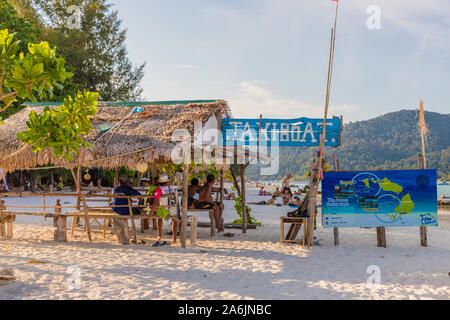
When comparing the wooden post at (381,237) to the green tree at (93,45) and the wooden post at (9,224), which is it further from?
the green tree at (93,45)

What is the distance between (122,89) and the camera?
31703 mm

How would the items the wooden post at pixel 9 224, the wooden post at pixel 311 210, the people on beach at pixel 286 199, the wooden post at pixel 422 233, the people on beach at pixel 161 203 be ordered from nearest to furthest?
the people on beach at pixel 161 203 < the wooden post at pixel 311 210 < the wooden post at pixel 422 233 < the wooden post at pixel 9 224 < the people on beach at pixel 286 199

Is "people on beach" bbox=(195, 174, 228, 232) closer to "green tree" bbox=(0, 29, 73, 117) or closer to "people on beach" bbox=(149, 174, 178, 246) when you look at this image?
"people on beach" bbox=(149, 174, 178, 246)

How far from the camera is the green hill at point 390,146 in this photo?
3916 inches

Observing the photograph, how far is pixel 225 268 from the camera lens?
6.42 m

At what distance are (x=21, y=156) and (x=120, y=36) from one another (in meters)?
25.8

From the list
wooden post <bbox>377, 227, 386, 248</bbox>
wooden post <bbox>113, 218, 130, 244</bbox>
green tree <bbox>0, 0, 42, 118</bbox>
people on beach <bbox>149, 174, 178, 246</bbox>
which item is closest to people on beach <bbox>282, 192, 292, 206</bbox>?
wooden post <bbox>377, 227, 386, 248</bbox>

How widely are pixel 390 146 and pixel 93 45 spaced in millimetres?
94722

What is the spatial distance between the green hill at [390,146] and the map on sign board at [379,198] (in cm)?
8919

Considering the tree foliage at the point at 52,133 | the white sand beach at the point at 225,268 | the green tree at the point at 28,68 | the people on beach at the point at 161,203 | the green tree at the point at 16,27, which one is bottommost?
the white sand beach at the point at 225,268

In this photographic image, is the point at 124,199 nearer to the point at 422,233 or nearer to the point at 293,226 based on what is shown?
the point at 293,226

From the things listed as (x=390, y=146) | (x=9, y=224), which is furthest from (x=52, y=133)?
(x=390, y=146)

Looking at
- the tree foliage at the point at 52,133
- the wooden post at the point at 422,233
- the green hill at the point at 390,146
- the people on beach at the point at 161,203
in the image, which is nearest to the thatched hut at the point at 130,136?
the people on beach at the point at 161,203
